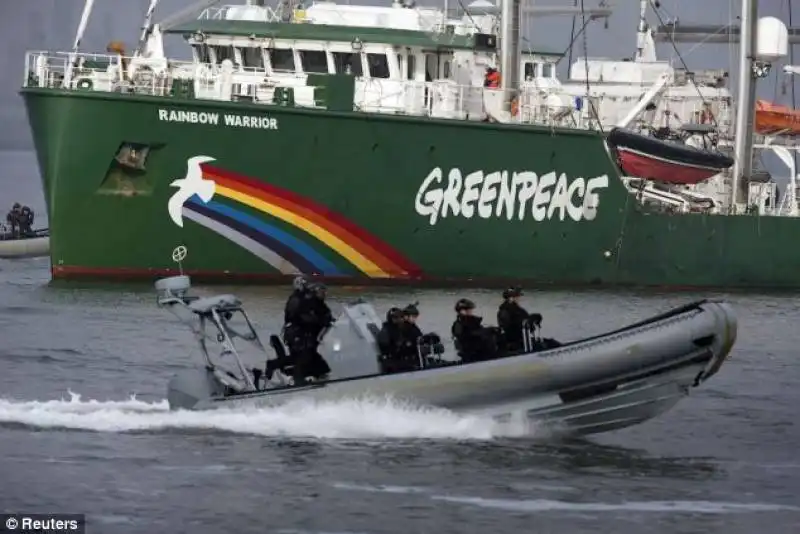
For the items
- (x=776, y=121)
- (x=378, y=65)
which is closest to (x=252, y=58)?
(x=378, y=65)

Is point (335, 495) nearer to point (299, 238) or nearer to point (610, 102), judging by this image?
point (299, 238)

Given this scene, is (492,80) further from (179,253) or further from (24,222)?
(24,222)

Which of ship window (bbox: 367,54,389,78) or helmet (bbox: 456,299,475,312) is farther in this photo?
ship window (bbox: 367,54,389,78)

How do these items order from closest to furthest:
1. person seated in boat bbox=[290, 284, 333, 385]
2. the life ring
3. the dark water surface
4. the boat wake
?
the dark water surface, the boat wake, person seated in boat bbox=[290, 284, 333, 385], the life ring

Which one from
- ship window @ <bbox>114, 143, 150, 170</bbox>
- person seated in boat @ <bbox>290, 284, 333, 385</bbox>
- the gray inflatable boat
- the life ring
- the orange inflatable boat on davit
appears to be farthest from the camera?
the orange inflatable boat on davit

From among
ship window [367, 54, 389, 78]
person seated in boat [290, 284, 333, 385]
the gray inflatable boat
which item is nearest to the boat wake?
the gray inflatable boat

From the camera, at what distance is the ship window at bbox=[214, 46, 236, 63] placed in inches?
1753

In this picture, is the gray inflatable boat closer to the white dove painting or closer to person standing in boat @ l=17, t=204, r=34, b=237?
the white dove painting

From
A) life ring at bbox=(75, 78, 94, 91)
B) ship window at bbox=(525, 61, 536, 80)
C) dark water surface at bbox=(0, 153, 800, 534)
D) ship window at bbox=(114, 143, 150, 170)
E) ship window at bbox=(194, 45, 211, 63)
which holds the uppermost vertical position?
ship window at bbox=(194, 45, 211, 63)

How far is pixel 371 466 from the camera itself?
926 inches

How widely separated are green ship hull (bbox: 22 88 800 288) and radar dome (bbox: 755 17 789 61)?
710 cm

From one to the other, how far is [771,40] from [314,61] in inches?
478

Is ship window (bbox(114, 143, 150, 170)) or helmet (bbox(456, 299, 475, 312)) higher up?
ship window (bbox(114, 143, 150, 170))

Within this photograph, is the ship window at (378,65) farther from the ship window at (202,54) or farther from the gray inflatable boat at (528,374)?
the gray inflatable boat at (528,374)
